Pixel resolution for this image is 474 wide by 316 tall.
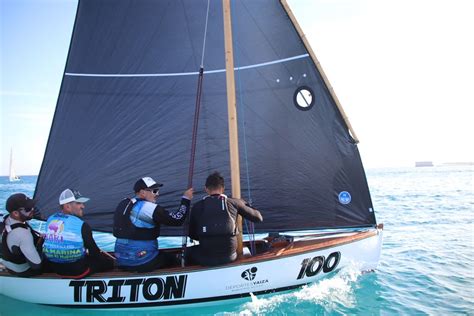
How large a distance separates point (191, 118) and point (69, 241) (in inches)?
103

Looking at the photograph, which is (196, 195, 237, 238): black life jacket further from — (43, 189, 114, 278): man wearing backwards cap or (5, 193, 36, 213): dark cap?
(5, 193, 36, 213): dark cap

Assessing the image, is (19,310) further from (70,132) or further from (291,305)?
(291,305)

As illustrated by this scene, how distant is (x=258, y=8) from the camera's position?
5453 millimetres

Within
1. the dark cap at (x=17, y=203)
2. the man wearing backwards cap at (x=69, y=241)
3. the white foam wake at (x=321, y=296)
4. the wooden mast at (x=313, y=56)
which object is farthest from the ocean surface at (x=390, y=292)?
the wooden mast at (x=313, y=56)

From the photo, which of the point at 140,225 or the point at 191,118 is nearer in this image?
the point at 140,225

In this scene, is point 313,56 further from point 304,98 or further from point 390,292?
point 390,292

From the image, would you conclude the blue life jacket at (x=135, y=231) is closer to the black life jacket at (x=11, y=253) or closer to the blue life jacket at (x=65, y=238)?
the blue life jacket at (x=65, y=238)

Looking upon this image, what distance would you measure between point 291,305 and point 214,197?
172 cm

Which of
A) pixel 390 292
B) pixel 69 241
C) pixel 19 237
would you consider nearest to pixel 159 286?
pixel 69 241

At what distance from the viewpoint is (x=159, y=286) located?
4121 mm

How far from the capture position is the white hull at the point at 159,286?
13.5ft

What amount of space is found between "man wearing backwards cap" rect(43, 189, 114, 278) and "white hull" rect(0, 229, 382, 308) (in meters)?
0.15

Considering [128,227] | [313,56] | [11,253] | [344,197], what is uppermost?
[313,56]

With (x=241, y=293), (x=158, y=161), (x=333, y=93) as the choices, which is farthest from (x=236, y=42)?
(x=241, y=293)
